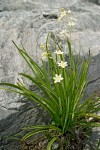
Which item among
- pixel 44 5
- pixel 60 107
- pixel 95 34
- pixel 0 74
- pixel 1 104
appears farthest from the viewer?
pixel 44 5

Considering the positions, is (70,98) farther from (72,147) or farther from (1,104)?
(1,104)

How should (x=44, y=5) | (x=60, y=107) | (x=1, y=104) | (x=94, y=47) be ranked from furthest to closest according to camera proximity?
(x=44, y=5), (x=94, y=47), (x=1, y=104), (x=60, y=107)

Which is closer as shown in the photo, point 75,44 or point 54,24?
point 75,44

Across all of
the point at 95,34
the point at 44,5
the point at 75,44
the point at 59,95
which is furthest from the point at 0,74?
the point at 44,5

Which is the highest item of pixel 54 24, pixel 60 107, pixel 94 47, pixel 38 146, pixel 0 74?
pixel 54 24

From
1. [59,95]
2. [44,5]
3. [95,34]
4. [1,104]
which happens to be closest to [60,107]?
[59,95]

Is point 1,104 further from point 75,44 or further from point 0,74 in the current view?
point 75,44

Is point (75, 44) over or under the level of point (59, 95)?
over
